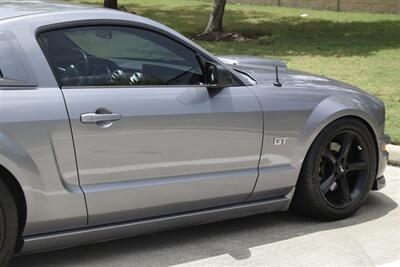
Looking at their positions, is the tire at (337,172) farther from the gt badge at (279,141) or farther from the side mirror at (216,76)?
the side mirror at (216,76)

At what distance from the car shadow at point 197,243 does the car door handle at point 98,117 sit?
953mm

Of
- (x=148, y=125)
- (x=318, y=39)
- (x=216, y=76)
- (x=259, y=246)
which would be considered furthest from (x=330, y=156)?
(x=318, y=39)

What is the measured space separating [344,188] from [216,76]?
145 cm

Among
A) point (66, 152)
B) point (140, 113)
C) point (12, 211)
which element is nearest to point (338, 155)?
point (140, 113)

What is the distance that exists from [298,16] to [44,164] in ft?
65.7

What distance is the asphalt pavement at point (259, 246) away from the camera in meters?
4.23

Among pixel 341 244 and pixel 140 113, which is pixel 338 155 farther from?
pixel 140 113

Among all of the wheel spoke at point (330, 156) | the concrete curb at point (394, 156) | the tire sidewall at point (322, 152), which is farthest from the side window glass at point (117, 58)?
the concrete curb at point (394, 156)

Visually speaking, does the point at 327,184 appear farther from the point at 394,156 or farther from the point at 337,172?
the point at 394,156

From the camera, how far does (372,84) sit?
1026 centimetres

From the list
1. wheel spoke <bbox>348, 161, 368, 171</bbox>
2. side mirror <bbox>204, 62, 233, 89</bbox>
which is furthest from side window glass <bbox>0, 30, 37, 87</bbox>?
wheel spoke <bbox>348, 161, 368, 171</bbox>

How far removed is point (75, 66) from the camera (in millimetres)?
4035

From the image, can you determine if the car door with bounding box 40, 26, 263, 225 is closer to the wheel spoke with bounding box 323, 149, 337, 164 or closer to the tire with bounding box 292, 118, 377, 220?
the tire with bounding box 292, 118, 377, 220

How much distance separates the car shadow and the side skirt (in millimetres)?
192
